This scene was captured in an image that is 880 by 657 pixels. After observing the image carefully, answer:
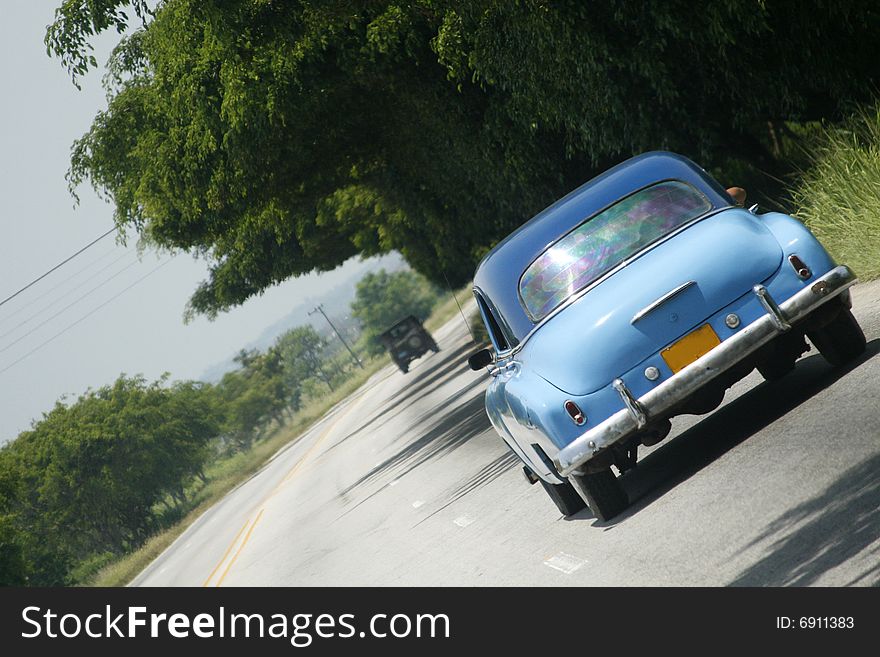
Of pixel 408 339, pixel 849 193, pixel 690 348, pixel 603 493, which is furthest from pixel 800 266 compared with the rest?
pixel 408 339

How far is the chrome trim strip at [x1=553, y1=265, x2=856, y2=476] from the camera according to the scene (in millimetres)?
7957

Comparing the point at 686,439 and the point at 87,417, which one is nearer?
the point at 686,439

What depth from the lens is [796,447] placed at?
27.5ft

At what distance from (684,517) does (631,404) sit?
2.47 feet

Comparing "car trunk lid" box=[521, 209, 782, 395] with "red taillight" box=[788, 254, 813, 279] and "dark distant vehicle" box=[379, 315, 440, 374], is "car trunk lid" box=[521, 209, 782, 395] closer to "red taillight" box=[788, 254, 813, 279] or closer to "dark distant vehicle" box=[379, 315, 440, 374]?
"red taillight" box=[788, 254, 813, 279]

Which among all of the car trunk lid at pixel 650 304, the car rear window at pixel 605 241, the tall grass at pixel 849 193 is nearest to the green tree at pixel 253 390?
the tall grass at pixel 849 193

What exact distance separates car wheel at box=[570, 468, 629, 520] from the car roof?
1028 millimetres

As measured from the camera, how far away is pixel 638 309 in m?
8.08

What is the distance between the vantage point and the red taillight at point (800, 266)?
8281mm

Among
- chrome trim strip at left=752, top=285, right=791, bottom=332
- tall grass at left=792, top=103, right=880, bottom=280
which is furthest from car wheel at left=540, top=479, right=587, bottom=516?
tall grass at left=792, top=103, right=880, bottom=280
